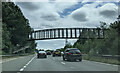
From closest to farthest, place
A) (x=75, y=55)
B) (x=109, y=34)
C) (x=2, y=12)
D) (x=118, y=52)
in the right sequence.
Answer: (x=75, y=55)
(x=118, y=52)
(x=109, y=34)
(x=2, y=12)

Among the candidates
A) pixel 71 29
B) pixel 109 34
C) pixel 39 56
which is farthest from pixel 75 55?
pixel 71 29

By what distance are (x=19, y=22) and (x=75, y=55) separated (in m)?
35.9

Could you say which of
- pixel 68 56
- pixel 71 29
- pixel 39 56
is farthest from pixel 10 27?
pixel 68 56

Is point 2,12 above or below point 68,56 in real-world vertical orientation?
above

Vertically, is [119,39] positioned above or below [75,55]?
above

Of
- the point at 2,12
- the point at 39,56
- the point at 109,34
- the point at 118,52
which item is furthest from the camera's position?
the point at 2,12

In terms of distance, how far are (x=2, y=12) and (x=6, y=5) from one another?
3209 millimetres

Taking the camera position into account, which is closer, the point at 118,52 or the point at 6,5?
the point at 118,52

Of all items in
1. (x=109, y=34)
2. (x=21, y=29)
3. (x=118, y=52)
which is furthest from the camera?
(x=21, y=29)

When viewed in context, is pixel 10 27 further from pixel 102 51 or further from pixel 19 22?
pixel 102 51

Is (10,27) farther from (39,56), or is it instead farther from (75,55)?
(75,55)

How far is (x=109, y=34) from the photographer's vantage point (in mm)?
33219

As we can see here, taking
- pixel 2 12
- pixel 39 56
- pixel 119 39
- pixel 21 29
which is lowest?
pixel 39 56

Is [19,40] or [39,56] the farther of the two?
[19,40]
